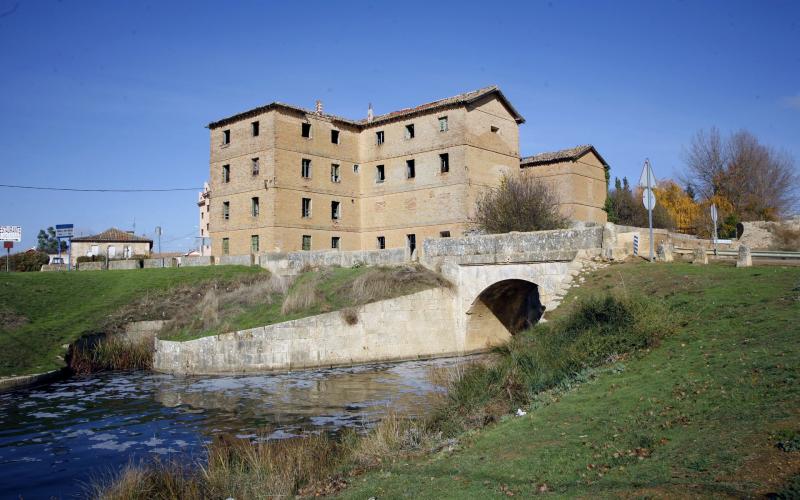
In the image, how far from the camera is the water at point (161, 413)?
1467cm

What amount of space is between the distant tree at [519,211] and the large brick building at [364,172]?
3.77 meters

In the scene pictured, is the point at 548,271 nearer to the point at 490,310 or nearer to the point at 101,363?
the point at 490,310

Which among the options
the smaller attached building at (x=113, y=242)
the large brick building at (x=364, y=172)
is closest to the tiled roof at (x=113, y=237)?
the smaller attached building at (x=113, y=242)

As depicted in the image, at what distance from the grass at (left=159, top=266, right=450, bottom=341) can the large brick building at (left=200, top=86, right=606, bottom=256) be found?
42.4 feet

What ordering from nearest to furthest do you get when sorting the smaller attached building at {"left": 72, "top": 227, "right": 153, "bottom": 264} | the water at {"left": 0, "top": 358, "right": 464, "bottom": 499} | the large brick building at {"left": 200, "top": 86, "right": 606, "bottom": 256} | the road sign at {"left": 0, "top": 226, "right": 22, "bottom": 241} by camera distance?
the water at {"left": 0, "top": 358, "right": 464, "bottom": 499} → the large brick building at {"left": 200, "top": 86, "right": 606, "bottom": 256} → the road sign at {"left": 0, "top": 226, "right": 22, "bottom": 241} → the smaller attached building at {"left": 72, "top": 227, "right": 153, "bottom": 264}

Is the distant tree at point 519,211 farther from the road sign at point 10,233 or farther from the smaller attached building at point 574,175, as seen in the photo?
the road sign at point 10,233

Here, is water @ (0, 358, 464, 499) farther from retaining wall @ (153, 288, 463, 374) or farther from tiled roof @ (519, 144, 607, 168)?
tiled roof @ (519, 144, 607, 168)

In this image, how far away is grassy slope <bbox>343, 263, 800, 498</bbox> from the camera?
22.7ft

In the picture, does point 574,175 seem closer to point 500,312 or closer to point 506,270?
point 500,312

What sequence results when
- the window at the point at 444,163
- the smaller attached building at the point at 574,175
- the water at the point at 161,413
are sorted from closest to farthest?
1. the water at the point at 161,413
2. the window at the point at 444,163
3. the smaller attached building at the point at 574,175

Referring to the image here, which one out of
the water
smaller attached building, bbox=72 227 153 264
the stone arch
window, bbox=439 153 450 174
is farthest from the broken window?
smaller attached building, bbox=72 227 153 264

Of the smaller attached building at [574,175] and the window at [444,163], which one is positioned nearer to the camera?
the window at [444,163]

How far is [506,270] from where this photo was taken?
29562 mm

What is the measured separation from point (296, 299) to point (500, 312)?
11961mm
